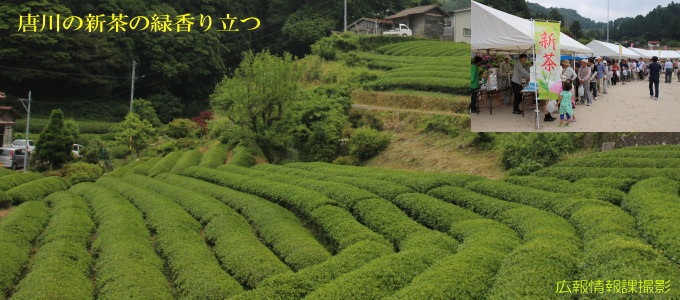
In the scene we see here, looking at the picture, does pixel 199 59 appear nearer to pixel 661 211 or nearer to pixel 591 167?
pixel 591 167

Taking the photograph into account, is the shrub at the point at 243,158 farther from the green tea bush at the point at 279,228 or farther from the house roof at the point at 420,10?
the house roof at the point at 420,10

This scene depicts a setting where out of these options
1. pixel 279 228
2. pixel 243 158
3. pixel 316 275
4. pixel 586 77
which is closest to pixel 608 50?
pixel 586 77

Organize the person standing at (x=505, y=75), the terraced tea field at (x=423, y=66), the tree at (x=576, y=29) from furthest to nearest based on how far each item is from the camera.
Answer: the terraced tea field at (x=423, y=66) < the tree at (x=576, y=29) < the person standing at (x=505, y=75)

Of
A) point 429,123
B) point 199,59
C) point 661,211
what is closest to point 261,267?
point 661,211

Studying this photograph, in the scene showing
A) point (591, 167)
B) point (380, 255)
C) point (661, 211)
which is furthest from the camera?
point (591, 167)

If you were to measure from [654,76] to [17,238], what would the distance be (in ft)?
44.1

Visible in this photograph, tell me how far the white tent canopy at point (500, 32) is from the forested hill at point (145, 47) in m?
31.4

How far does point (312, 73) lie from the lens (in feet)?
118

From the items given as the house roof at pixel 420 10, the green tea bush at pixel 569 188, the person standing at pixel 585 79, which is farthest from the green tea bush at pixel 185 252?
the house roof at pixel 420 10

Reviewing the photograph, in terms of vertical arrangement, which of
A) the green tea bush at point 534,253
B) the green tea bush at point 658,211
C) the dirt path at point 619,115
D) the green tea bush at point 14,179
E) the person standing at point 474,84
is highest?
the person standing at point 474,84

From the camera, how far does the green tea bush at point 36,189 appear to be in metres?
18.0

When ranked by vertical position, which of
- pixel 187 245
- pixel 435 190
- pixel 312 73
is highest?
pixel 312 73

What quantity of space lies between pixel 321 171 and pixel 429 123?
5413mm

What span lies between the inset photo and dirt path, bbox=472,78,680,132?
13 millimetres
